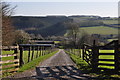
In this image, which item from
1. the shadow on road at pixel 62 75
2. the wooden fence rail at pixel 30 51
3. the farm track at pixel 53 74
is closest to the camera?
the farm track at pixel 53 74

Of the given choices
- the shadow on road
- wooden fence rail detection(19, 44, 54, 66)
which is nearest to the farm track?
the shadow on road

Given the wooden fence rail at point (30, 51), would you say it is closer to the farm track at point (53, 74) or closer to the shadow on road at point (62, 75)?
the farm track at point (53, 74)

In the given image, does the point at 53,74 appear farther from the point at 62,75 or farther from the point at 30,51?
the point at 30,51

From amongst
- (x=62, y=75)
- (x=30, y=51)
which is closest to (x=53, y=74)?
(x=62, y=75)

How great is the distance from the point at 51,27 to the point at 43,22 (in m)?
13.3

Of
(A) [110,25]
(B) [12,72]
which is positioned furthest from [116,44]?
(A) [110,25]

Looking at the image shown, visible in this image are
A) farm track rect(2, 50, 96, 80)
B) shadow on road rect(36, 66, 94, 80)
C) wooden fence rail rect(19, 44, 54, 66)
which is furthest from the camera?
wooden fence rail rect(19, 44, 54, 66)

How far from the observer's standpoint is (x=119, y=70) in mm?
11531

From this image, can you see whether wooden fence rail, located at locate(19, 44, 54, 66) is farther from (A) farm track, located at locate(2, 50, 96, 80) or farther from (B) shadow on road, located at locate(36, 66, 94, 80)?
(B) shadow on road, located at locate(36, 66, 94, 80)

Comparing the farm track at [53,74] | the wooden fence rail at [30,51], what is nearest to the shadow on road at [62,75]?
the farm track at [53,74]

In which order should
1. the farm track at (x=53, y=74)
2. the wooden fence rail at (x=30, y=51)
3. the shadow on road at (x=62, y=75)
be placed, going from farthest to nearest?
the wooden fence rail at (x=30, y=51) < the shadow on road at (x=62, y=75) < the farm track at (x=53, y=74)

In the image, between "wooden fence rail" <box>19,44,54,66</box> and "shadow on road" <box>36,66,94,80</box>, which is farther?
"wooden fence rail" <box>19,44,54,66</box>

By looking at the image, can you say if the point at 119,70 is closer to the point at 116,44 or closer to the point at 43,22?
the point at 116,44

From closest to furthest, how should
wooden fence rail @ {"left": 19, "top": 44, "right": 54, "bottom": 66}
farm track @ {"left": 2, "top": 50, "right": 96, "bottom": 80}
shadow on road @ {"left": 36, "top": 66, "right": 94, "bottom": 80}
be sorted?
farm track @ {"left": 2, "top": 50, "right": 96, "bottom": 80} < shadow on road @ {"left": 36, "top": 66, "right": 94, "bottom": 80} < wooden fence rail @ {"left": 19, "top": 44, "right": 54, "bottom": 66}
